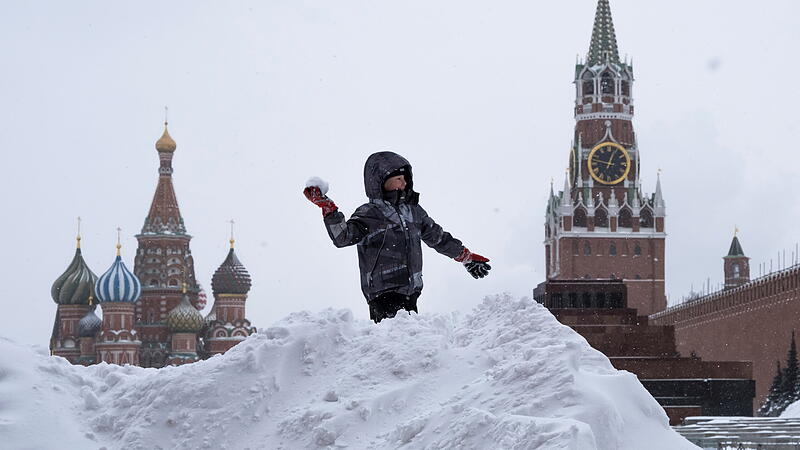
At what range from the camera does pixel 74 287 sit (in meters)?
72.5

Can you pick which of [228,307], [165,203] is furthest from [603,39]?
[165,203]

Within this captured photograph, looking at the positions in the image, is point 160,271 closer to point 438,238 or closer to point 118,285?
point 118,285

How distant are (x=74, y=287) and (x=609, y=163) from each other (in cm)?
3192

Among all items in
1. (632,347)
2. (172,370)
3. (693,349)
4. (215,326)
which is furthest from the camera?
(215,326)

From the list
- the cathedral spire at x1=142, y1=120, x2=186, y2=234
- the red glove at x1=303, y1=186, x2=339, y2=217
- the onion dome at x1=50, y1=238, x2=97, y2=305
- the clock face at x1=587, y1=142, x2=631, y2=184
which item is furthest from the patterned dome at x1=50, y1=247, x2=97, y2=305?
the red glove at x1=303, y1=186, x2=339, y2=217

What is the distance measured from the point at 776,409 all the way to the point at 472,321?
2701 cm

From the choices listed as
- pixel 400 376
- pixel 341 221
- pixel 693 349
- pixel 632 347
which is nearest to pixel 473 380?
pixel 400 376

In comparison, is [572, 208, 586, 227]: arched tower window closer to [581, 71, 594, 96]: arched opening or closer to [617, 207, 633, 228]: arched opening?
[617, 207, 633, 228]: arched opening

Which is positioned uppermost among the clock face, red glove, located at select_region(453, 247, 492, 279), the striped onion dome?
the clock face

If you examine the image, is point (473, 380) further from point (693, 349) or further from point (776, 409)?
point (693, 349)

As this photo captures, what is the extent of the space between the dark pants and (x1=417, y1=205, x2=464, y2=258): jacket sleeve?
372 millimetres

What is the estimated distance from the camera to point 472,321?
6266mm

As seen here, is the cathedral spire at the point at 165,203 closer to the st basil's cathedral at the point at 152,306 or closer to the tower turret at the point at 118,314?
the st basil's cathedral at the point at 152,306

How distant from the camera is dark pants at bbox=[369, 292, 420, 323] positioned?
6.62 metres
